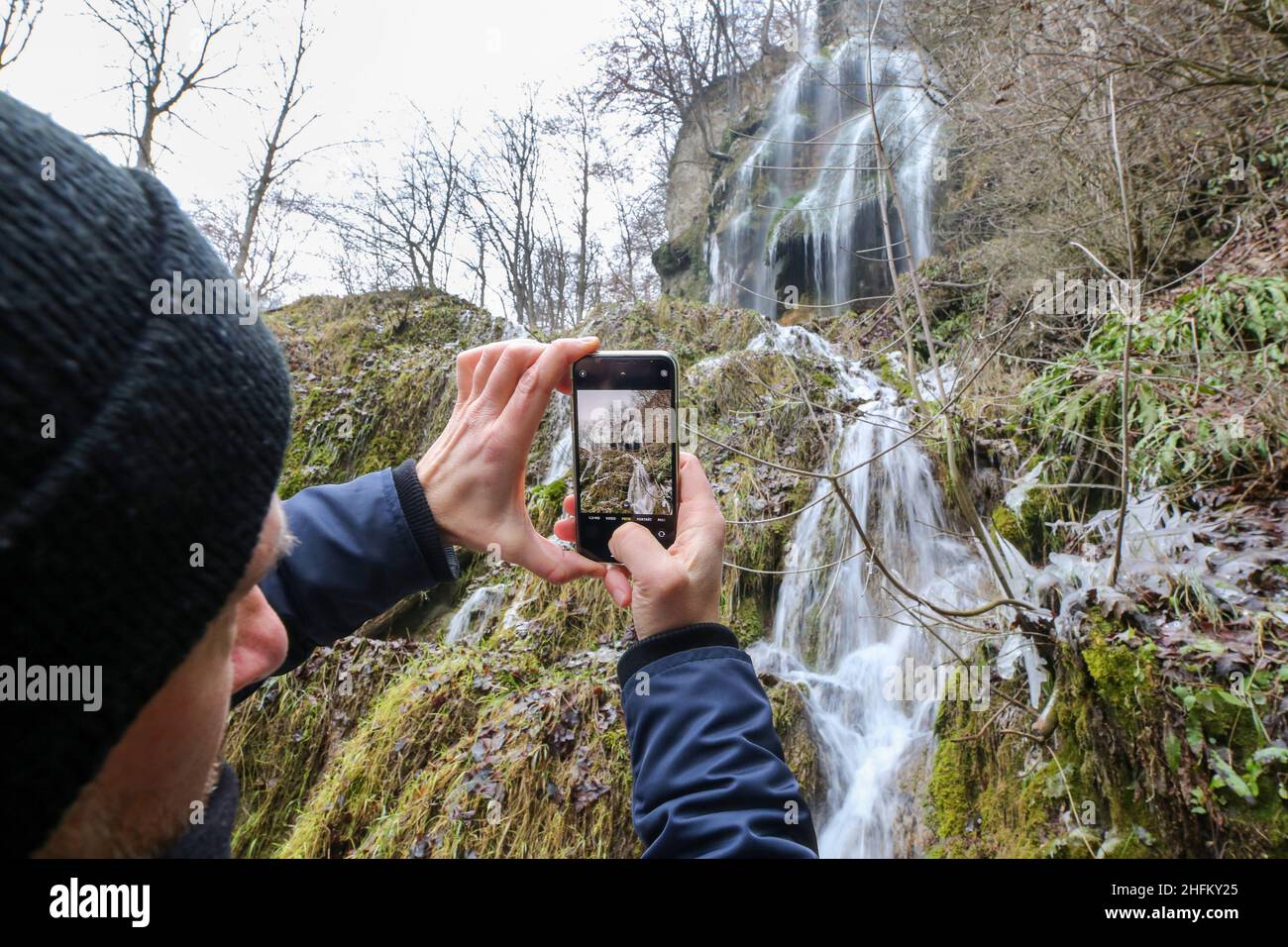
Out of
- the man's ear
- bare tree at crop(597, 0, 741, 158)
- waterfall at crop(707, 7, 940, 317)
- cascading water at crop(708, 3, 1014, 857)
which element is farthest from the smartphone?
bare tree at crop(597, 0, 741, 158)

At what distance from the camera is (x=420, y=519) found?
133 centimetres

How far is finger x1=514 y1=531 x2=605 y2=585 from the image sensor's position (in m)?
1.38

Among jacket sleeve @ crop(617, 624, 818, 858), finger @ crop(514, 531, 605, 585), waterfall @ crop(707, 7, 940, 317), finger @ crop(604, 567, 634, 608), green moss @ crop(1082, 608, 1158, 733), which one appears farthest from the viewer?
waterfall @ crop(707, 7, 940, 317)

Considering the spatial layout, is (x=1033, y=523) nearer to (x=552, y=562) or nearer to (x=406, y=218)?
(x=552, y=562)

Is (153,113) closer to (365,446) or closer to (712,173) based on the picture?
(365,446)

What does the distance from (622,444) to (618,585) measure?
0.36 metres

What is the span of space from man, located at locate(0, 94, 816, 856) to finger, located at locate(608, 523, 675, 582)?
9.7 inches

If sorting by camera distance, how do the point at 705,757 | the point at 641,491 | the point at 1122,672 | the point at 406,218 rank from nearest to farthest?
1. the point at 705,757
2. the point at 641,491
3. the point at 1122,672
4. the point at 406,218

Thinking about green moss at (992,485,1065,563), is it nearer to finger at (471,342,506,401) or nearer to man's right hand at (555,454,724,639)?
man's right hand at (555,454,724,639)

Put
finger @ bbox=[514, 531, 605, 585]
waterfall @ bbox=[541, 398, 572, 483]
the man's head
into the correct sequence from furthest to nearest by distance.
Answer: waterfall @ bbox=[541, 398, 572, 483], finger @ bbox=[514, 531, 605, 585], the man's head

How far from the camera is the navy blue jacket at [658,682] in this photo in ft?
2.94

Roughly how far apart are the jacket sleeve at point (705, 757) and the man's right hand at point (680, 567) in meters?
0.06

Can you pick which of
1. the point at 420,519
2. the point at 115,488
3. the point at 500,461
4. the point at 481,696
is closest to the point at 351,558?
the point at 420,519

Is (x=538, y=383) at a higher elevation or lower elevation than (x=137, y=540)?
higher
